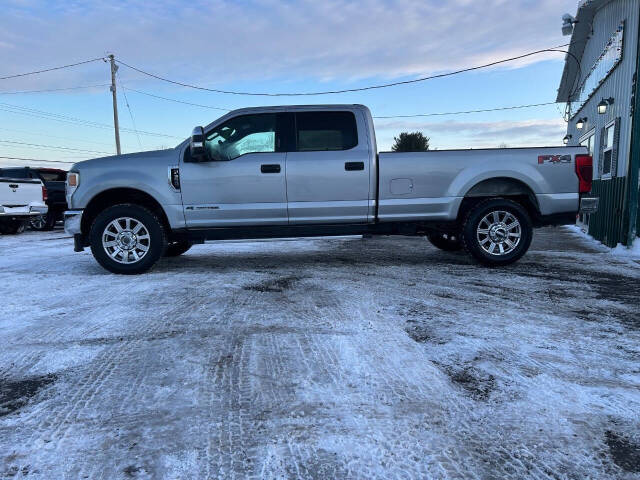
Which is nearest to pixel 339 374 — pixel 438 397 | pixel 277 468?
pixel 438 397

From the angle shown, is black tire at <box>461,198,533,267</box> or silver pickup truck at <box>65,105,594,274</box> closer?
silver pickup truck at <box>65,105,594,274</box>

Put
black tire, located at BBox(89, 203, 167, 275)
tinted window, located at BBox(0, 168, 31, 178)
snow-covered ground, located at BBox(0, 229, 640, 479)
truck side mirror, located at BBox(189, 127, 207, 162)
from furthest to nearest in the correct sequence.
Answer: tinted window, located at BBox(0, 168, 31, 178), black tire, located at BBox(89, 203, 167, 275), truck side mirror, located at BBox(189, 127, 207, 162), snow-covered ground, located at BBox(0, 229, 640, 479)

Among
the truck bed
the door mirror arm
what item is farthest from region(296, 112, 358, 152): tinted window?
the door mirror arm

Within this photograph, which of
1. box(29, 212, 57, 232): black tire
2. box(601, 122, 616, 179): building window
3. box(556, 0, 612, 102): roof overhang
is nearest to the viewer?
box(601, 122, 616, 179): building window

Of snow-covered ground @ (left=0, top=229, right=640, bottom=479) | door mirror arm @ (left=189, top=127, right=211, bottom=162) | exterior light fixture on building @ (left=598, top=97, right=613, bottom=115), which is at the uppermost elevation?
exterior light fixture on building @ (left=598, top=97, right=613, bottom=115)

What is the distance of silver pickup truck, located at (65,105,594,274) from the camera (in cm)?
574

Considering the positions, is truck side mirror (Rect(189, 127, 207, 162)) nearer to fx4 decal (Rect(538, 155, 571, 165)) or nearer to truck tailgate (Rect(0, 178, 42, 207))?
fx4 decal (Rect(538, 155, 571, 165))

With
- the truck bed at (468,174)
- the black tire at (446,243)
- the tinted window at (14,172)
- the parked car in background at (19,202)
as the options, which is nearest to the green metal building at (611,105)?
the truck bed at (468,174)

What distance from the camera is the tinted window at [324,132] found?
592 centimetres

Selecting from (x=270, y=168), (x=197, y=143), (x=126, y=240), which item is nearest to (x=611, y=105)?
(x=270, y=168)

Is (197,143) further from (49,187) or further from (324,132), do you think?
(49,187)

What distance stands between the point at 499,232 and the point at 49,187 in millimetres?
13920

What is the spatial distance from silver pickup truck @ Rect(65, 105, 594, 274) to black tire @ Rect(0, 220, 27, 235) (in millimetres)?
8977

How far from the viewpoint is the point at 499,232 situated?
6008 mm
